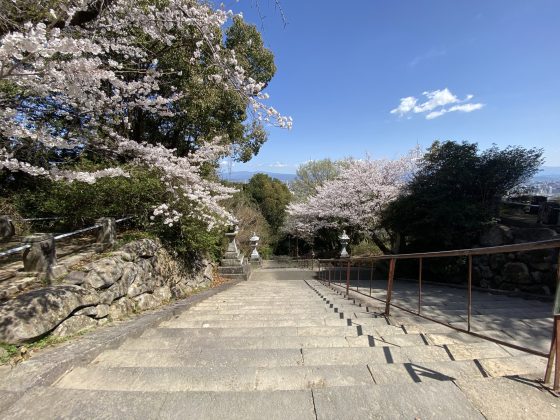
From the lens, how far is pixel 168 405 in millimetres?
1729

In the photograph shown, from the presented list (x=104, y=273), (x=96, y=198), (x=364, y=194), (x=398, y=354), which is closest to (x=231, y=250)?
(x=96, y=198)

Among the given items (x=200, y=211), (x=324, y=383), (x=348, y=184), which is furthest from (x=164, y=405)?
(x=348, y=184)

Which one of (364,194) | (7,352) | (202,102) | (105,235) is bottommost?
(7,352)

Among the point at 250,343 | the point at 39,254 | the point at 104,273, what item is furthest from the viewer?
the point at 104,273

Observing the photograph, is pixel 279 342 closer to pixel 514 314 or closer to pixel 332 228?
pixel 514 314

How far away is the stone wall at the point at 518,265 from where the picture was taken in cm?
710

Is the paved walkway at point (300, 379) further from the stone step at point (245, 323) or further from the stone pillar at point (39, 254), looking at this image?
the stone pillar at point (39, 254)

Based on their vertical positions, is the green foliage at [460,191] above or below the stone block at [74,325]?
above

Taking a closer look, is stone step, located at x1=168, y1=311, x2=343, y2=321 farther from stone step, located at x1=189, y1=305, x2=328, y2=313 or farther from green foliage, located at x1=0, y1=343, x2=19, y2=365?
green foliage, located at x1=0, y1=343, x2=19, y2=365

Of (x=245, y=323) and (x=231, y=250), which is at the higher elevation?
(x=231, y=250)

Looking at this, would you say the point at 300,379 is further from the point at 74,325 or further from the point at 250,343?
the point at 74,325

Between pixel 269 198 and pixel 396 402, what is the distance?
2764 centimetres

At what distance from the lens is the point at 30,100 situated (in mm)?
5562

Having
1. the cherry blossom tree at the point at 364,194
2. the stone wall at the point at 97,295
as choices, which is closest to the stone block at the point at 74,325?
the stone wall at the point at 97,295
